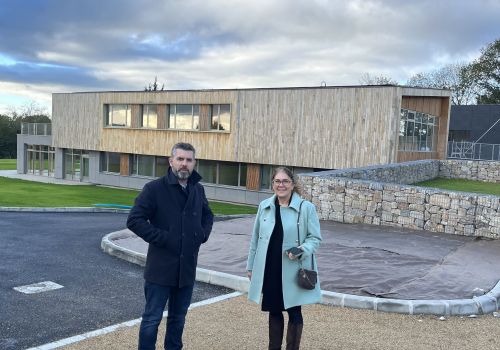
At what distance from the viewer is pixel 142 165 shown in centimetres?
3466

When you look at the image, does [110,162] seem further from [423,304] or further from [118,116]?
[423,304]

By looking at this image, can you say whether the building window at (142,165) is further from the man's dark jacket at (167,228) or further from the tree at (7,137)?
the tree at (7,137)

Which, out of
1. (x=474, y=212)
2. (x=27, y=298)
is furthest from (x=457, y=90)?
(x=27, y=298)

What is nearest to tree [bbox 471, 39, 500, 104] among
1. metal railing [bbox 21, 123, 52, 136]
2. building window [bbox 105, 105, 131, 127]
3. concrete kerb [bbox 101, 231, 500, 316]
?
building window [bbox 105, 105, 131, 127]

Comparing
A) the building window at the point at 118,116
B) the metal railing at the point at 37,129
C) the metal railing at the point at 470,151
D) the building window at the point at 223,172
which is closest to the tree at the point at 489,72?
the metal railing at the point at 470,151

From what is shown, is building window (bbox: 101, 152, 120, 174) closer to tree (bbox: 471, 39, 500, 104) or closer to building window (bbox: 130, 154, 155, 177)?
building window (bbox: 130, 154, 155, 177)

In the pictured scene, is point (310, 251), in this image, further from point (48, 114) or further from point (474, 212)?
point (48, 114)

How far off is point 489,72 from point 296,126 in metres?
34.6

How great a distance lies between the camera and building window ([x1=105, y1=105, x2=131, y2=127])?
34.7 meters

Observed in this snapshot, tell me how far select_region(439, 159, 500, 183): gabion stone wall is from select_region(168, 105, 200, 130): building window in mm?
14234

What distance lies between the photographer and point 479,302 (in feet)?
20.9

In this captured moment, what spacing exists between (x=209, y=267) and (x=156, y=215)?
4.19m

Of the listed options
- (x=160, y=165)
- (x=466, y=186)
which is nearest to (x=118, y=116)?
(x=160, y=165)

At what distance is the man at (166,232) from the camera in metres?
4.31
